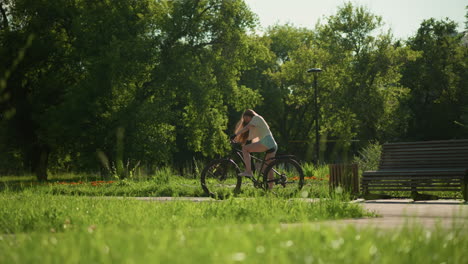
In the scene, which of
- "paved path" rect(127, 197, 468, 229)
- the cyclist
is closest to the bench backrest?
"paved path" rect(127, 197, 468, 229)

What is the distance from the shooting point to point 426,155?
1022 cm

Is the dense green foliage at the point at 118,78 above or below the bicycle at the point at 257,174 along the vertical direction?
above

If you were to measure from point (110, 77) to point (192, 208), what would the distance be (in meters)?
22.6

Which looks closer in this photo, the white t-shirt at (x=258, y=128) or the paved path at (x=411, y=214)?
the paved path at (x=411, y=214)

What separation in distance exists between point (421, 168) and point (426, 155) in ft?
0.85

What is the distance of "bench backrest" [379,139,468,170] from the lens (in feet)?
32.3

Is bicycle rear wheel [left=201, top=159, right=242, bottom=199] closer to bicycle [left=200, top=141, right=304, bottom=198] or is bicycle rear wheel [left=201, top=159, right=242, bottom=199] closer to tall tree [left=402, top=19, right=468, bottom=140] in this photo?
bicycle [left=200, top=141, right=304, bottom=198]

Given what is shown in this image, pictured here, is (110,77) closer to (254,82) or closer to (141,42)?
(141,42)

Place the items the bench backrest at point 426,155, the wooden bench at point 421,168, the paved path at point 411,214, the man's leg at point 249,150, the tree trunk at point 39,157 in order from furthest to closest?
the tree trunk at point 39,157 < the man's leg at point 249,150 < the bench backrest at point 426,155 < the wooden bench at point 421,168 < the paved path at point 411,214

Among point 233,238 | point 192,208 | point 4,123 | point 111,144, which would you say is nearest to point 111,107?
point 111,144

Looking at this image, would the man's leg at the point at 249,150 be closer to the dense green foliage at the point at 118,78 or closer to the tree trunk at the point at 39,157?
the dense green foliage at the point at 118,78

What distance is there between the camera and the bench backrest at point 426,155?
984cm

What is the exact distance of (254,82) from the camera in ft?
171

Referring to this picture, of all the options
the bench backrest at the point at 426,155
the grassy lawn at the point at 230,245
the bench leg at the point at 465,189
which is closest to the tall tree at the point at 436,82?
the bench backrest at the point at 426,155
